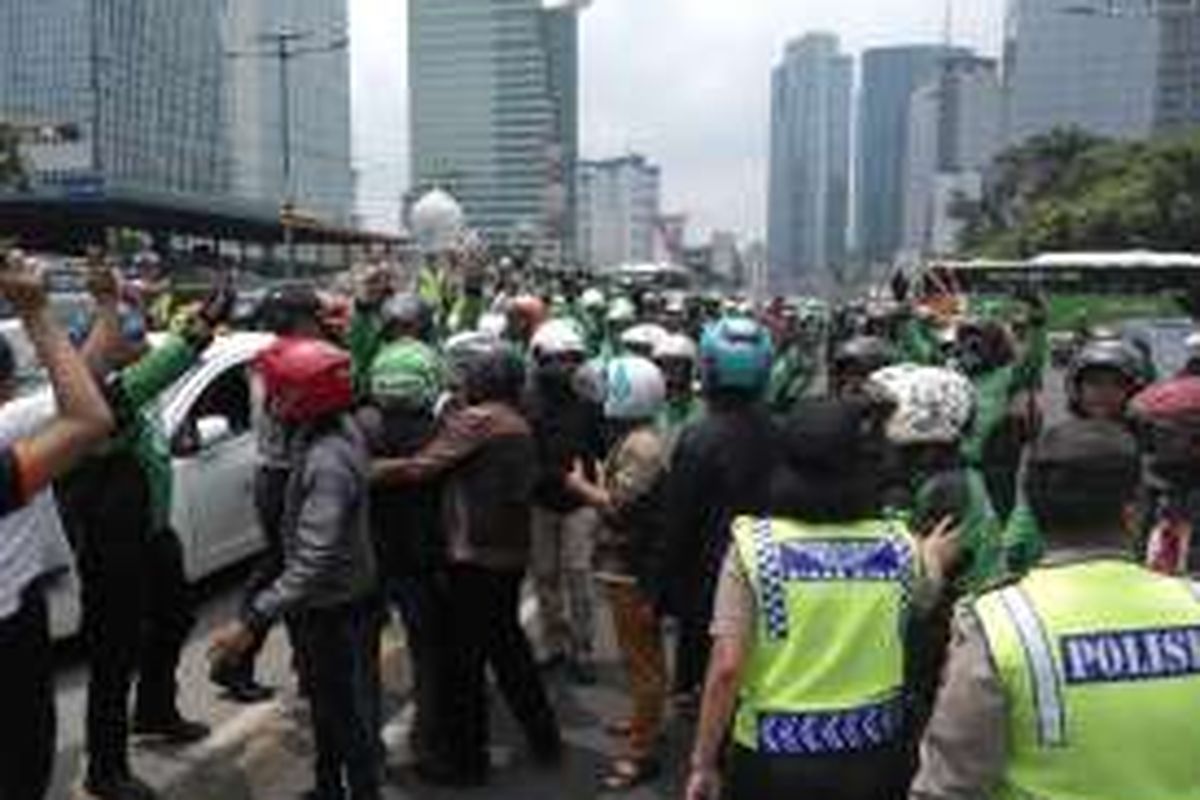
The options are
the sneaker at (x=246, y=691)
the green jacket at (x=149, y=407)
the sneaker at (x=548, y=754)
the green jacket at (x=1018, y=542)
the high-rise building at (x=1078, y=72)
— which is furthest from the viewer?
the high-rise building at (x=1078, y=72)

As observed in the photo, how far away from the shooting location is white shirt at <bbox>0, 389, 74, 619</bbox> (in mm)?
5102

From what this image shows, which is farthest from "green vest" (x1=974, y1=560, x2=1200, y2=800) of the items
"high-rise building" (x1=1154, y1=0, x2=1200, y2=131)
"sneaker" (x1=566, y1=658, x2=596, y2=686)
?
"high-rise building" (x1=1154, y1=0, x2=1200, y2=131)

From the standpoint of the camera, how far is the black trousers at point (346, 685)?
20.4 ft

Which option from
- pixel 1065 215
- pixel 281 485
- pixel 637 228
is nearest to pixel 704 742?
pixel 281 485

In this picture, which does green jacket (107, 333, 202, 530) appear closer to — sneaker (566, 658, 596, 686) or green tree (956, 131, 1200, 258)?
sneaker (566, 658, 596, 686)

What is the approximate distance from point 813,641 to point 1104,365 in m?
2.66

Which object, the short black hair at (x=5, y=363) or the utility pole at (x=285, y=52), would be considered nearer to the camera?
the short black hair at (x=5, y=363)

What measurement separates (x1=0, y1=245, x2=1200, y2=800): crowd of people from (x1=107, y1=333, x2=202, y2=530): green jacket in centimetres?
2

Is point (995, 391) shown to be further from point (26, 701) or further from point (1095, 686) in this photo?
point (1095, 686)

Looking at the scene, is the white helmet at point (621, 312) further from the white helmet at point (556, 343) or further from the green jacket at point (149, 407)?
the green jacket at point (149, 407)

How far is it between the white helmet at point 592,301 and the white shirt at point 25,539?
10678mm

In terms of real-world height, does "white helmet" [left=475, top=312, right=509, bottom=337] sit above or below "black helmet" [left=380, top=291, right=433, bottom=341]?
below

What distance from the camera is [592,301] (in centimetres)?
1684

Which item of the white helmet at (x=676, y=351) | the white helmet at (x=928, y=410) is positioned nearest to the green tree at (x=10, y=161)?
the white helmet at (x=676, y=351)
